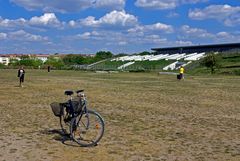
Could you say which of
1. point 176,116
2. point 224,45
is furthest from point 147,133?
point 224,45

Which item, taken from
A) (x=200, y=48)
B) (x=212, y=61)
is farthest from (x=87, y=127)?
(x=200, y=48)

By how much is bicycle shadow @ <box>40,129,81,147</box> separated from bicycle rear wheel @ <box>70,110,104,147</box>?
0.16 meters

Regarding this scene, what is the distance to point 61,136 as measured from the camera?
9.43 m

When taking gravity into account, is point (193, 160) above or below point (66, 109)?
A: below

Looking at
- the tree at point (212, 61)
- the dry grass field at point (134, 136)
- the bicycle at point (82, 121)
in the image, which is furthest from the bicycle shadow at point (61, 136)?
the tree at point (212, 61)

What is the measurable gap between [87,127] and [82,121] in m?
0.17

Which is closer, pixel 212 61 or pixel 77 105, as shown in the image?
pixel 77 105

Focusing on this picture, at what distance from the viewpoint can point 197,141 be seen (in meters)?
9.14

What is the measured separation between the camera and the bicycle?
8.51 m

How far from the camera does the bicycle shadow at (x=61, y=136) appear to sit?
8.65 m

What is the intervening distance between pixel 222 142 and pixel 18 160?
15.1 ft

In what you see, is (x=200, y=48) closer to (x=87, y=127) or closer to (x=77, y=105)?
(x=87, y=127)

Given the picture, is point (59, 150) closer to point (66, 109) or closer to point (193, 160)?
point (66, 109)

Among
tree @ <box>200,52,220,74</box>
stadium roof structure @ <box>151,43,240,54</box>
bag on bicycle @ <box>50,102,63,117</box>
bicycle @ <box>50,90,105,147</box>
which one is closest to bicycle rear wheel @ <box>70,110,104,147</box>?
bicycle @ <box>50,90,105,147</box>
